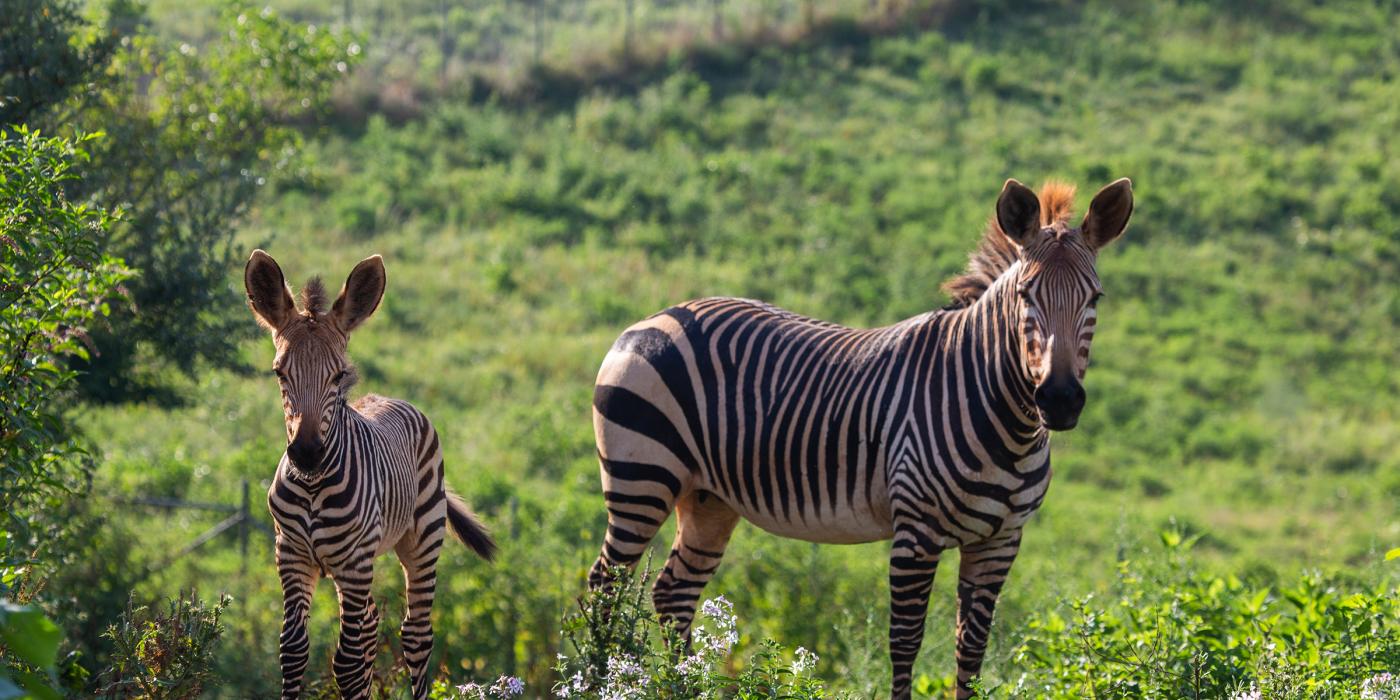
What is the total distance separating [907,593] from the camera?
6.75 meters

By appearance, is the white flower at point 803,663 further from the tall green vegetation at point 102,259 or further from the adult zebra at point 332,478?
the tall green vegetation at point 102,259

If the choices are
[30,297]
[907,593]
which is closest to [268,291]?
[30,297]

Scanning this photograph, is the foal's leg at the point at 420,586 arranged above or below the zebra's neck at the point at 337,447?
below

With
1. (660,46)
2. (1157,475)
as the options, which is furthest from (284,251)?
(1157,475)

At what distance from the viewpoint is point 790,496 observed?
23.7 feet

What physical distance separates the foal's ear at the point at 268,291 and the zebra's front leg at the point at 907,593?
2954 millimetres

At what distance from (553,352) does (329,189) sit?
6471 mm

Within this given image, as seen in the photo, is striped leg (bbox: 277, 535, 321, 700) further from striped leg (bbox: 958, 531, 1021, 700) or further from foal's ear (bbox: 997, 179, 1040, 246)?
foal's ear (bbox: 997, 179, 1040, 246)

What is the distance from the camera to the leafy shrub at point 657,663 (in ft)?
17.1

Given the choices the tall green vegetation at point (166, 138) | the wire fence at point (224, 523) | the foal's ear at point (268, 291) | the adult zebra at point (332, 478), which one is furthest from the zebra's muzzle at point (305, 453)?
the wire fence at point (224, 523)

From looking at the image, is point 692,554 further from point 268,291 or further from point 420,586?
point 268,291

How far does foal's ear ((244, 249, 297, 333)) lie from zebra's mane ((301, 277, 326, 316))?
0.07m

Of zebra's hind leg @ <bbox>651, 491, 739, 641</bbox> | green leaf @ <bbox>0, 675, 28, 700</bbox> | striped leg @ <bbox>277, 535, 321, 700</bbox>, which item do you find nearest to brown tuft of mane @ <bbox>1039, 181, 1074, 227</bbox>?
zebra's hind leg @ <bbox>651, 491, 739, 641</bbox>

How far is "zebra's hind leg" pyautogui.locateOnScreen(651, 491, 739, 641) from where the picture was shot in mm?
7836
